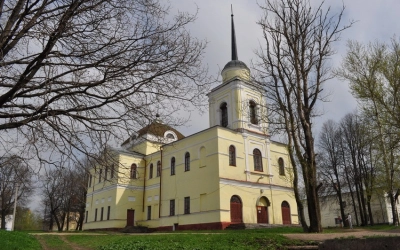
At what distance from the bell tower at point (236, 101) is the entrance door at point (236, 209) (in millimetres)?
6375

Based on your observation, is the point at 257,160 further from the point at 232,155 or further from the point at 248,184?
the point at 232,155

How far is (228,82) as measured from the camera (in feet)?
104

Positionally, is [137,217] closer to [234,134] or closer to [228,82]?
[234,134]

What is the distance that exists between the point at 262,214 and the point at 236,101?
1034cm

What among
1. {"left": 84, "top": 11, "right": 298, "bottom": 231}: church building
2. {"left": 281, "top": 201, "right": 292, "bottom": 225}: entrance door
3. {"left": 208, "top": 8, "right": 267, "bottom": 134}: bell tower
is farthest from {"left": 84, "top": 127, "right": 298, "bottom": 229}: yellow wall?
{"left": 208, "top": 8, "right": 267, "bottom": 134}: bell tower

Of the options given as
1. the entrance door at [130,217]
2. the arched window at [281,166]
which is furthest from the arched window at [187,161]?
the arched window at [281,166]

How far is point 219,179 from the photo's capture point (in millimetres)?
26500

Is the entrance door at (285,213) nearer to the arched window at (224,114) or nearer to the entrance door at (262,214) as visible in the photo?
the entrance door at (262,214)

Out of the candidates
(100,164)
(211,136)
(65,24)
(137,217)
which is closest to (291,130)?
(211,136)

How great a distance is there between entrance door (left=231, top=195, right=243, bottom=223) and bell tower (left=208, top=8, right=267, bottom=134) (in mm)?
6375

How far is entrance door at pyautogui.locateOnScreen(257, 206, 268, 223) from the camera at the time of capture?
92.6 ft

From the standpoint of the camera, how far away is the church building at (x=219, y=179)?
27.0m

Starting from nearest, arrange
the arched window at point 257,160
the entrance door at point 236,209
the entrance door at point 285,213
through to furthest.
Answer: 1. the entrance door at point 236,209
2. the arched window at point 257,160
3. the entrance door at point 285,213

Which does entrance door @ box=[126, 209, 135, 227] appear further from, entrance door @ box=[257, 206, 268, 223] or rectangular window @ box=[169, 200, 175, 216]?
entrance door @ box=[257, 206, 268, 223]
